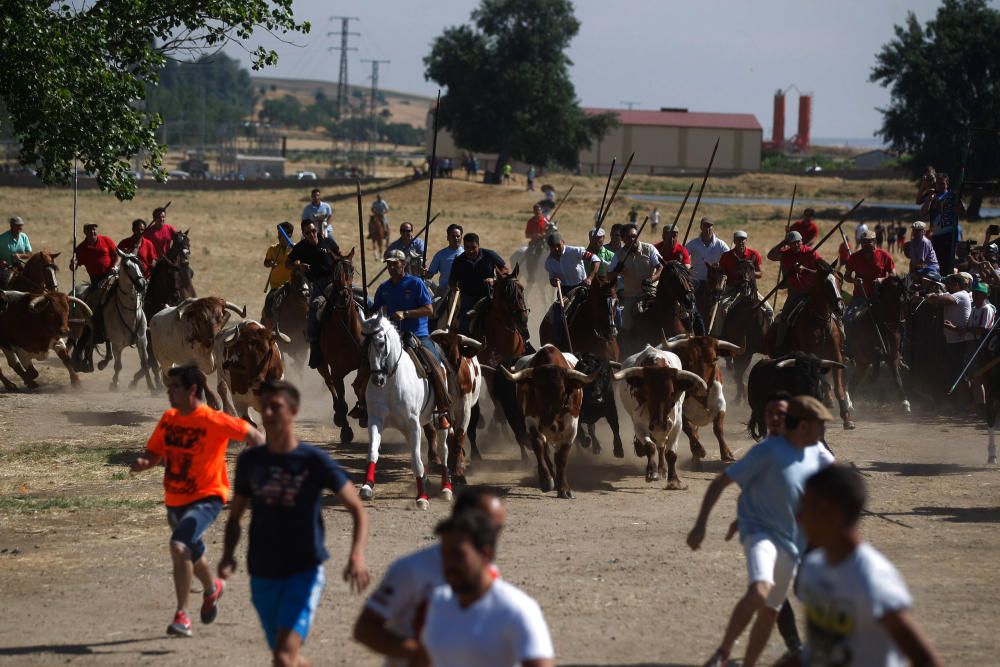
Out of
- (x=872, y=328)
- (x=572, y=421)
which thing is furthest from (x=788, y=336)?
(x=572, y=421)

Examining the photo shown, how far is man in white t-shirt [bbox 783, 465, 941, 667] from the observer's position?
Result: 16.8 ft

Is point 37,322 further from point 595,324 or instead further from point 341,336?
point 595,324

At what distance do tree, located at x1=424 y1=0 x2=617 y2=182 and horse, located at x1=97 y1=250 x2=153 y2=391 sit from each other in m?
57.0

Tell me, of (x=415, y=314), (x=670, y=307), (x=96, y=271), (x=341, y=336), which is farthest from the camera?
(x=96, y=271)

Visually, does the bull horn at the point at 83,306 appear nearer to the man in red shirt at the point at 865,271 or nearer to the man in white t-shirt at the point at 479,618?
the man in red shirt at the point at 865,271

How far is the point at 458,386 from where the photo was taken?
15.2 metres

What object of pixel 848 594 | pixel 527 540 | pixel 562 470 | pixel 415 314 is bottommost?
pixel 527 540

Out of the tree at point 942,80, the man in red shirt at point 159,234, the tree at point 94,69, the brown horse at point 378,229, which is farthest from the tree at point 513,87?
the tree at point 94,69

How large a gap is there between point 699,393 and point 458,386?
8.70 feet

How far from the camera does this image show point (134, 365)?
2562cm

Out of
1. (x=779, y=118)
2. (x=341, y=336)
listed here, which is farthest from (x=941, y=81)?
(x=779, y=118)

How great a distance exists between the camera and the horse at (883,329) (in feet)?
69.8

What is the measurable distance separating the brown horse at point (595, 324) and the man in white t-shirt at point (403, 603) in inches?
453

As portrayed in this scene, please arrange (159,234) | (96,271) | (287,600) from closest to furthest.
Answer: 1. (287,600)
2. (96,271)
3. (159,234)
